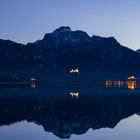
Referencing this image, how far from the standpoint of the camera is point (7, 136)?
1586 inches

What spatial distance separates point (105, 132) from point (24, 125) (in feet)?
40.2

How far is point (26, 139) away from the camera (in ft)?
126

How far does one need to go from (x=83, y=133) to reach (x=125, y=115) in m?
20.1

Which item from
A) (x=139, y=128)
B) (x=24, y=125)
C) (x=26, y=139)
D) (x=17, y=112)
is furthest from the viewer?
(x=17, y=112)

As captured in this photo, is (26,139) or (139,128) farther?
(139,128)

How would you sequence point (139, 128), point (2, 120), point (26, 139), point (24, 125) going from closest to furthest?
point (26, 139) < point (139, 128) < point (24, 125) < point (2, 120)

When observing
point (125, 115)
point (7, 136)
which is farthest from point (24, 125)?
point (125, 115)

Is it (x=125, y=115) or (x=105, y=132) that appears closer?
(x=105, y=132)

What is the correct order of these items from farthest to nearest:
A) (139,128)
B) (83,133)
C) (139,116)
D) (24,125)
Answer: (139,116)
(24,125)
(139,128)
(83,133)

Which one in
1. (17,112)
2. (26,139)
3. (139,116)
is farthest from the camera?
(17,112)

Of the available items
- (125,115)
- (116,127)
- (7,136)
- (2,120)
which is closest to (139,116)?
(125,115)

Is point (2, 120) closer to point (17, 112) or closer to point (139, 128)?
point (17, 112)

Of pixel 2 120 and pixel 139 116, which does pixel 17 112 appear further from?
pixel 139 116

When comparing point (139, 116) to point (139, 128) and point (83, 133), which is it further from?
point (83, 133)
